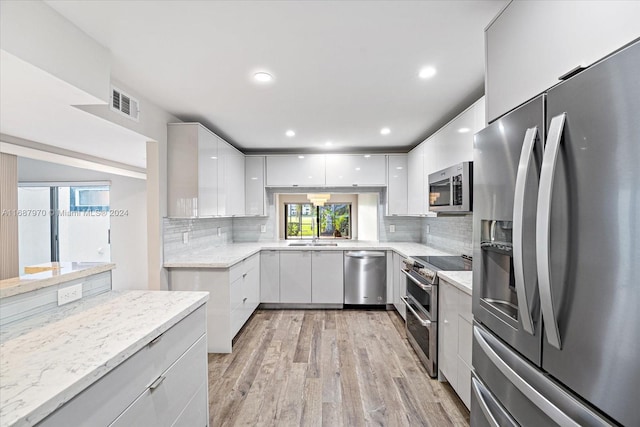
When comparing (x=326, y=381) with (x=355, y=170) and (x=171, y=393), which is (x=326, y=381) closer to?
(x=171, y=393)

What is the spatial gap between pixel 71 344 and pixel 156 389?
Result: 0.37 meters

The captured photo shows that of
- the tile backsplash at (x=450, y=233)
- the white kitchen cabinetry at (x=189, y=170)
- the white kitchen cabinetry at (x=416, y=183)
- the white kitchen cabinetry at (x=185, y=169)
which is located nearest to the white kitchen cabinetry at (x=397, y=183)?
the white kitchen cabinetry at (x=416, y=183)

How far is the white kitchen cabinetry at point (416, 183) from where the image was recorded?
3408 millimetres

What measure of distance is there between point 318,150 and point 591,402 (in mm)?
3939

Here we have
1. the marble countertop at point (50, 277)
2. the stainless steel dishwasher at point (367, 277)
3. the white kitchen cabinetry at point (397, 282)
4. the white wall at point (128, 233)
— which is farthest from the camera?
the white wall at point (128, 233)

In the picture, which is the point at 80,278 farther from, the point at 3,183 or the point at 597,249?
the point at 597,249

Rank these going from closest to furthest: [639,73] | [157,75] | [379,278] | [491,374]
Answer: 1. [639,73]
2. [491,374]
3. [157,75]
4. [379,278]

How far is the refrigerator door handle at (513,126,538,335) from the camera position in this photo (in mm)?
934

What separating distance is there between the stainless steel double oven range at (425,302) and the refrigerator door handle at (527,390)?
0.95 m

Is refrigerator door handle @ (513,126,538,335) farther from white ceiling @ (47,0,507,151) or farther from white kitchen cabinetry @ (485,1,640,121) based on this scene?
white ceiling @ (47,0,507,151)

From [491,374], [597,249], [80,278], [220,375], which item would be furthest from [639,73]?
[220,375]

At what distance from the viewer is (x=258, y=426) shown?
1.80 metres

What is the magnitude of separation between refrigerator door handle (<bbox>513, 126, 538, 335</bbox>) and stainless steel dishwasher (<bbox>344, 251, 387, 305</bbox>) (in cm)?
289

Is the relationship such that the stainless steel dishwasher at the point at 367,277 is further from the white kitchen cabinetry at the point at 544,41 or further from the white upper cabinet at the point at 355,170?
the white kitchen cabinetry at the point at 544,41
